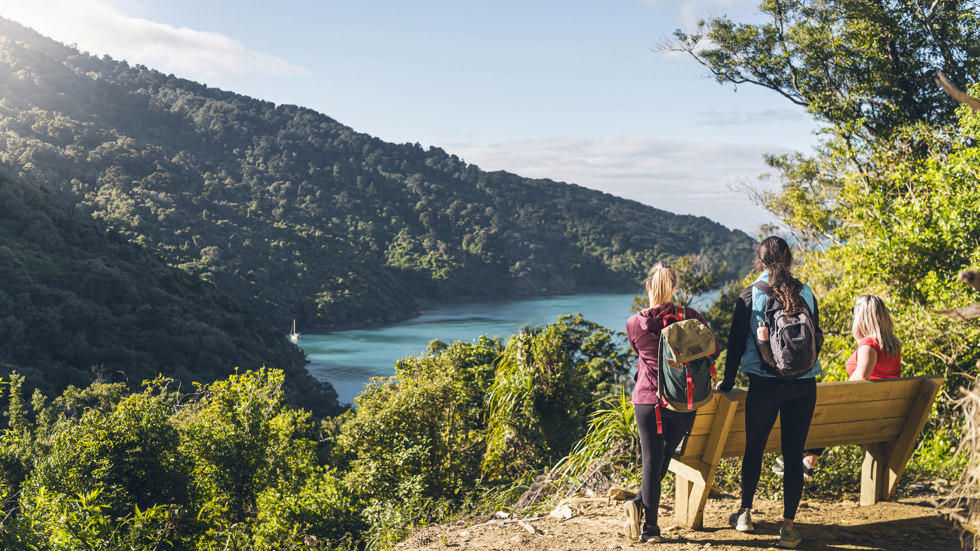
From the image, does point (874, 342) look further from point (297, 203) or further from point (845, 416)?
point (297, 203)

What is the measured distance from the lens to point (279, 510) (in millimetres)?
7496

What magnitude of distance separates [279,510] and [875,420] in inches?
268

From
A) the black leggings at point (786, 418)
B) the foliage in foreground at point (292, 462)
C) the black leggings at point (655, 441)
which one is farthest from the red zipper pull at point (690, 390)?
the foliage in foreground at point (292, 462)

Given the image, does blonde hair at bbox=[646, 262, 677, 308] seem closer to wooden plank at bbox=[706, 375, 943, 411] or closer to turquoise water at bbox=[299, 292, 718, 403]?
wooden plank at bbox=[706, 375, 943, 411]

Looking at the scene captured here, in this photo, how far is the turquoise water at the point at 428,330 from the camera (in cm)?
5716

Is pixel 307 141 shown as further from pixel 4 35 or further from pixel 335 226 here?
pixel 4 35

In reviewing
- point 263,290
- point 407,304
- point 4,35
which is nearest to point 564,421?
point 263,290

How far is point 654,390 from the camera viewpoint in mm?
2525

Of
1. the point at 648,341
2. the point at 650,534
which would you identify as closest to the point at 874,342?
the point at 648,341

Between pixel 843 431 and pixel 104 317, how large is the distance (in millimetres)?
38002

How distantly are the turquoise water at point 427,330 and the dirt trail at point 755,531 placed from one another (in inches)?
1783

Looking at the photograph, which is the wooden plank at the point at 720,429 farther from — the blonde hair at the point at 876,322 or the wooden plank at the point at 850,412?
the blonde hair at the point at 876,322

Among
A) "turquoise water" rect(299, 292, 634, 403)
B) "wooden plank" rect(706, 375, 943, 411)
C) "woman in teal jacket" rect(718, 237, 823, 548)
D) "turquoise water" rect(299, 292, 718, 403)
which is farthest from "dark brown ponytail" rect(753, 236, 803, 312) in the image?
"turquoise water" rect(299, 292, 634, 403)

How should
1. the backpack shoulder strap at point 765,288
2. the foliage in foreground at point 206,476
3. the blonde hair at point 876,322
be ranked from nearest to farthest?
the backpack shoulder strap at point 765,288 < the blonde hair at point 876,322 < the foliage in foreground at point 206,476
